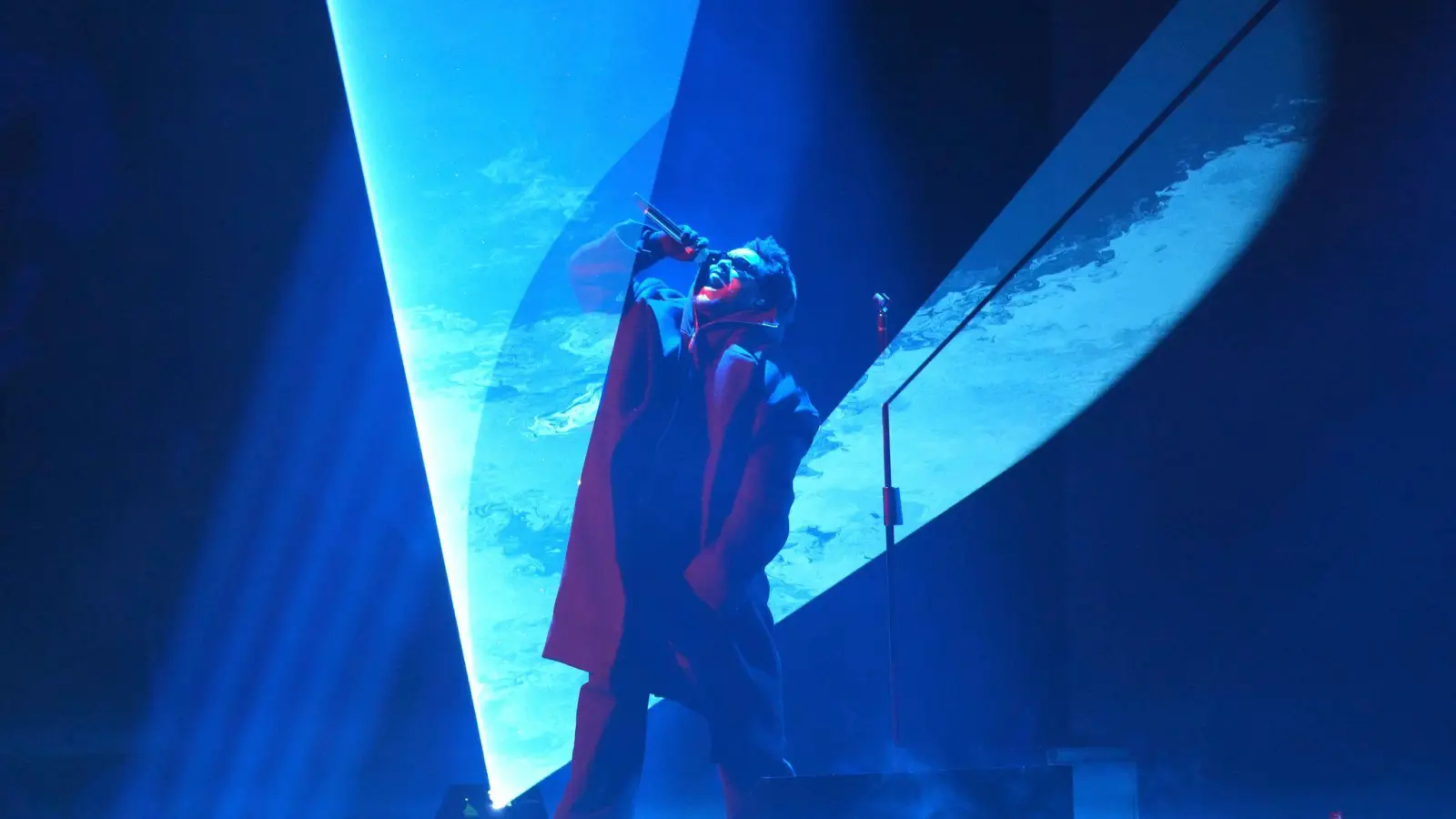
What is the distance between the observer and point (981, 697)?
301 centimetres

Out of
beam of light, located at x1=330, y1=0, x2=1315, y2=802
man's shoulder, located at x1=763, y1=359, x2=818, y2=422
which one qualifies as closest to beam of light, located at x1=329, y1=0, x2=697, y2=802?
beam of light, located at x1=330, y1=0, x2=1315, y2=802

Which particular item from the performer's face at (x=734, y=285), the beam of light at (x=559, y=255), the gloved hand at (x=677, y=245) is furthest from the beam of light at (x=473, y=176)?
the performer's face at (x=734, y=285)

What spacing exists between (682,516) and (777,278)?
764 millimetres

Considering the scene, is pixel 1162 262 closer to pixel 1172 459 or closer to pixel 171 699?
pixel 1172 459

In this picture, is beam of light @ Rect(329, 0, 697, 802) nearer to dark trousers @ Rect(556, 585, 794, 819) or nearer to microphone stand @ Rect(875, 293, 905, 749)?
dark trousers @ Rect(556, 585, 794, 819)

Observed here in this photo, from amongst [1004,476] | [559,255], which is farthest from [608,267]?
[1004,476]

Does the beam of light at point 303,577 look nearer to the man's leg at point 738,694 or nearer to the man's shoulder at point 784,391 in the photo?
the man's leg at point 738,694

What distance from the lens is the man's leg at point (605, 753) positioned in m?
2.83

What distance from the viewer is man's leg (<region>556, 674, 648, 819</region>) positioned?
2.83m

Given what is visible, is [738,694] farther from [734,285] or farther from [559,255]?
[559,255]

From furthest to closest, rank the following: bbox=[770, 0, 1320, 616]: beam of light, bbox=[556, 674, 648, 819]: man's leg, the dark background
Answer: bbox=[770, 0, 1320, 616]: beam of light
the dark background
bbox=[556, 674, 648, 819]: man's leg

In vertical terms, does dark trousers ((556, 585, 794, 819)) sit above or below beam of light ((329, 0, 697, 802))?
below

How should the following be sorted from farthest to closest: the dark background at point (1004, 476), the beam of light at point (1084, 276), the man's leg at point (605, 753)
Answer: the beam of light at point (1084, 276)
the dark background at point (1004, 476)
the man's leg at point (605, 753)

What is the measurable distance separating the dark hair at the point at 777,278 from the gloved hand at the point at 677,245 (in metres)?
0.15
